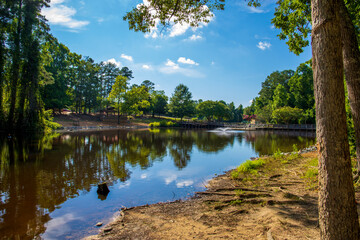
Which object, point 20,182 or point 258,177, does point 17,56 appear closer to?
point 20,182

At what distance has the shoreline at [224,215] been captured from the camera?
13.8ft

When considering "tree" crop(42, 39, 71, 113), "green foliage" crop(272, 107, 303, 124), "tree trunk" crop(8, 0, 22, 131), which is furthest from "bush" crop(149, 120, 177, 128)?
"tree trunk" crop(8, 0, 22, 131)

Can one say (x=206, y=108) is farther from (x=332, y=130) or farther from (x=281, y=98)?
(x=332, y=130)

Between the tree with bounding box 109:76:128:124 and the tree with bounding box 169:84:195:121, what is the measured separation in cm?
2204

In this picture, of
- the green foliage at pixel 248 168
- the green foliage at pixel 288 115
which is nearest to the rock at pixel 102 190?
the green foliage at pixel 248 168

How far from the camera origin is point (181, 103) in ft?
246

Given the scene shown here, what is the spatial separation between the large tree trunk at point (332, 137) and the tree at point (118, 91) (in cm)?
5535

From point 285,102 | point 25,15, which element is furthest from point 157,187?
point 285,102

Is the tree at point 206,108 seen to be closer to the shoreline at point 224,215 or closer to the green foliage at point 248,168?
the green foliage at point 248,168

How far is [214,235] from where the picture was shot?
4117 mm

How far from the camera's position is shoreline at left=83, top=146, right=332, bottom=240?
13.8 feet

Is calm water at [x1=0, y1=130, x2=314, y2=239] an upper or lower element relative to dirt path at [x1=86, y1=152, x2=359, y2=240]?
lower

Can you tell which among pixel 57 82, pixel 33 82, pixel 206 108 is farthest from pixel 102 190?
pixel 206 108

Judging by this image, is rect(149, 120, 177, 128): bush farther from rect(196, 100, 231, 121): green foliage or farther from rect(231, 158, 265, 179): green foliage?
rect(231, 158, 265, 179): green foliage
